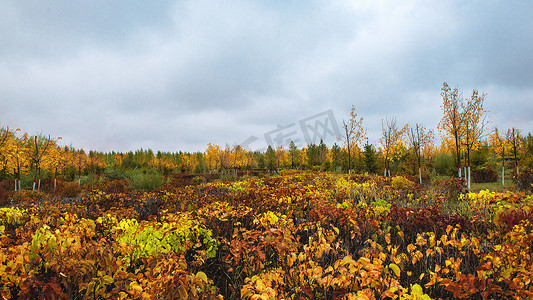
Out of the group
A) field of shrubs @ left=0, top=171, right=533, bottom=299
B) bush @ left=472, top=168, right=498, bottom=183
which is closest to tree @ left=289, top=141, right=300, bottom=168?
bush @ left=472, top=168, right=498, bottom=183

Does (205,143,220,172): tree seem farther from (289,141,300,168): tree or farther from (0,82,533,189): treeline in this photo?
(289,141,300,168): tree

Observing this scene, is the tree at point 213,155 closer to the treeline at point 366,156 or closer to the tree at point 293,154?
the treeline at point 366,156

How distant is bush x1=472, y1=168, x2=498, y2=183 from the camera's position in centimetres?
1373

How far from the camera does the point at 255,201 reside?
441 cm

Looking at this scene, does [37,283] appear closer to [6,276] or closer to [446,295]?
[6,276]

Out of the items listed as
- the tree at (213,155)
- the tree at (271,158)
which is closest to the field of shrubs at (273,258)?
the tree at (213,155)

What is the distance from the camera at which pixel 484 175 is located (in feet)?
45.6

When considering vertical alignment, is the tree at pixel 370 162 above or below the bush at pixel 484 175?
above

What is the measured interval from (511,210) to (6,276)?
4.30 m

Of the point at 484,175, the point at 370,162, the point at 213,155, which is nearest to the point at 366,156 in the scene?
the point at 370,162

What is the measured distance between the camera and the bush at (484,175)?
45.1 feet

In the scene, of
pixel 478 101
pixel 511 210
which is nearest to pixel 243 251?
pixel 511 210

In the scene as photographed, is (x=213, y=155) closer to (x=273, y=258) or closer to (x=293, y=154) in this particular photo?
(x=293, y=154)

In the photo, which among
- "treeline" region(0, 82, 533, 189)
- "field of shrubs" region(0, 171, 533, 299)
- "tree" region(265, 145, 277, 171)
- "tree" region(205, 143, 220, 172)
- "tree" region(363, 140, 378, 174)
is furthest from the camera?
"tree" region(265, 145, 277, 171)
